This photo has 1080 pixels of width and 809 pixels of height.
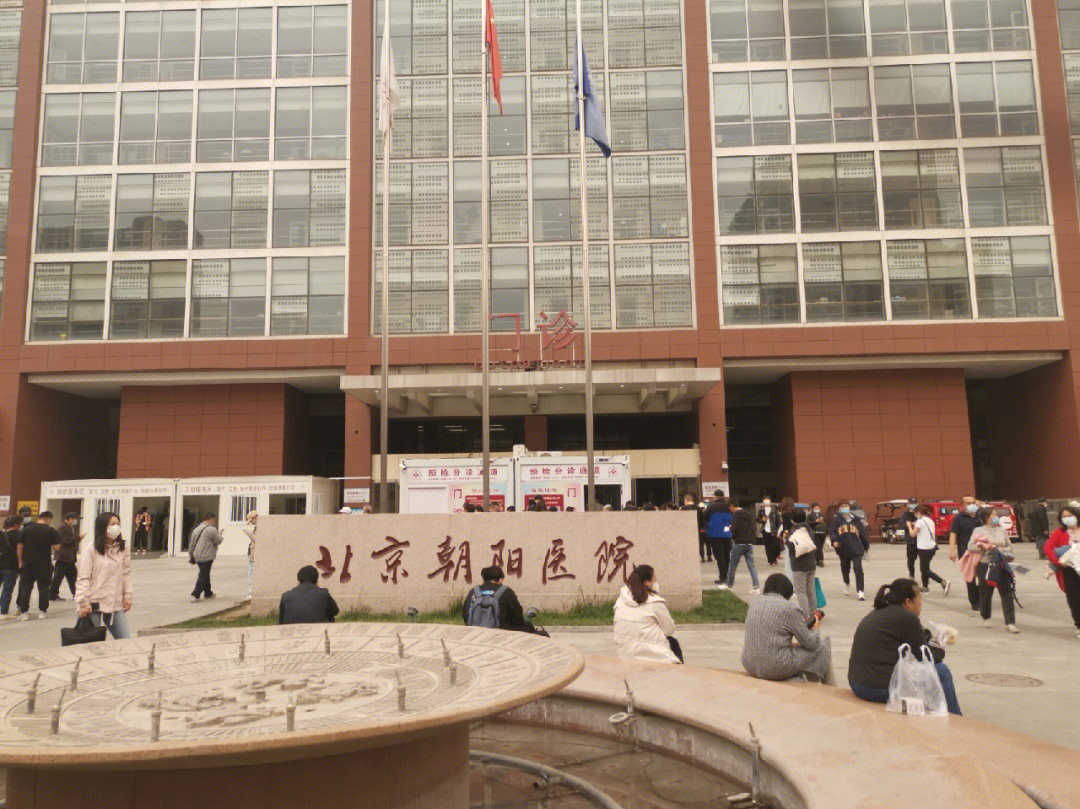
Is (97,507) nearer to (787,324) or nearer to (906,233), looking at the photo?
(787,324)

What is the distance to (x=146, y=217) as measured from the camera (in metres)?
31.7

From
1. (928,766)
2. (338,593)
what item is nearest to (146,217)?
(338,593)

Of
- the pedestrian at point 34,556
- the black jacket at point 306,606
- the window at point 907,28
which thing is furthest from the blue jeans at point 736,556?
the window at point 907,28

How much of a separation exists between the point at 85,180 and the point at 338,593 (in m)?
27.1

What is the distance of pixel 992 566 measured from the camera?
1048 centimetres

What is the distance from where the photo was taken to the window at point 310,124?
1259 inches

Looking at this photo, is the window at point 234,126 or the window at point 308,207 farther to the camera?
the window at point 234,126

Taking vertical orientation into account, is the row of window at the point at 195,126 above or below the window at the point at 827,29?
below

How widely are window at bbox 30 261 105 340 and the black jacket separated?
28.5m

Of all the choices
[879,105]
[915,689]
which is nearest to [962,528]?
A: [915,689]

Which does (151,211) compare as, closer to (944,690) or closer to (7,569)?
(7,569)

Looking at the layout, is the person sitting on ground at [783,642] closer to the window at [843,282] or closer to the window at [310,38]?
the window at [843,282]

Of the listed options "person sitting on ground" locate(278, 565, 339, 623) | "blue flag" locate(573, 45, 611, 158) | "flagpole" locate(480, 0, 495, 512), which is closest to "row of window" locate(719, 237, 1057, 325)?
"blue flag" locate(573, 45, 611, 158)

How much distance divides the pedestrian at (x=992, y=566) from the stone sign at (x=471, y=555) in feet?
12.6
